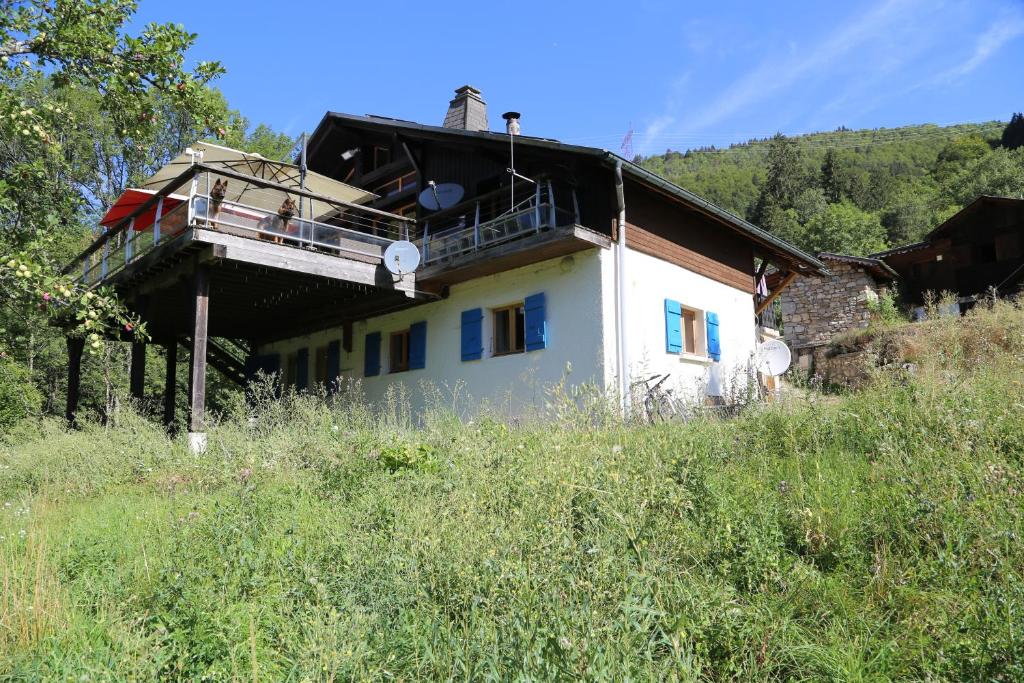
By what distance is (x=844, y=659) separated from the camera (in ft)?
9.08

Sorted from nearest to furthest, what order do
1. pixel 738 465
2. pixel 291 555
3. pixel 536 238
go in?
pixel 291 555, pixel 738 465, pixel 536 238

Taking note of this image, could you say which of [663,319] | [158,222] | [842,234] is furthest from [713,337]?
[842,234]

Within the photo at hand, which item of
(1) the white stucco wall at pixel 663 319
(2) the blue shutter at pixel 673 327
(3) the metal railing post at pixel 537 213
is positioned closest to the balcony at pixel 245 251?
(3) the metal railing post at pixel 537 213

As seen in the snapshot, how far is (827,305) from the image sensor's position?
875 inches

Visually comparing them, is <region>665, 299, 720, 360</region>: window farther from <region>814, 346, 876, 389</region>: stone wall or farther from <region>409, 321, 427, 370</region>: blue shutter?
<region>409, 321, 427, 370</region>: blue shutter

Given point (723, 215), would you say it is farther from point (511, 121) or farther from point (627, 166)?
point (511, 121)

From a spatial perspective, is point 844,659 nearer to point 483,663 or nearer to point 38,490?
point 483,663

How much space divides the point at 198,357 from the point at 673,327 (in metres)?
7.89

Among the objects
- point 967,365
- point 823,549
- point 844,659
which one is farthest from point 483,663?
point 967,365

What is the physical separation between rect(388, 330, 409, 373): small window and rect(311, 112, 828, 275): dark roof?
429 cm

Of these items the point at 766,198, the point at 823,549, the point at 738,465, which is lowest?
the point at 823,549

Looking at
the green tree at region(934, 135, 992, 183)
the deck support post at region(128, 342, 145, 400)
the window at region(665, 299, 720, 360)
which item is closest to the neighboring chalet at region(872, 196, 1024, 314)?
the window at region(665, 299, 720, 360)

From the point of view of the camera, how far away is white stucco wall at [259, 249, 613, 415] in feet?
36.8

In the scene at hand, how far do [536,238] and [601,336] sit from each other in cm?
189
